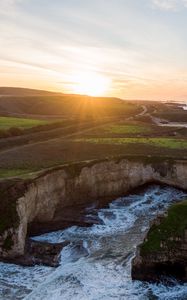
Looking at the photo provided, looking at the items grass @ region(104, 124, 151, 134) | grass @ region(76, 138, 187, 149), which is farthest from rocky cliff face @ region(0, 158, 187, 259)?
grass @ region(104, 124, 151, 134)

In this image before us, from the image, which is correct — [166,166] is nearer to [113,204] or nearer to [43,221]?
[113,204]

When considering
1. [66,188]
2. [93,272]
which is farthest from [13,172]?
[93,272]

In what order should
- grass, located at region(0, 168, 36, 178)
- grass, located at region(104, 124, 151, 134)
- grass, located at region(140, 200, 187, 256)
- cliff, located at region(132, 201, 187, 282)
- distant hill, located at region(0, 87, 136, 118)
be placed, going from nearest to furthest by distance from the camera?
cliff, located at region(132, 201, 187, 282) < grass, located at region(140, 200, 187, 256) < grass, located at region(0, 168, 36, 178) < grass, located at region(104, 124, 151, 134) < distant hill, located at region(0, 87, 136, 118)

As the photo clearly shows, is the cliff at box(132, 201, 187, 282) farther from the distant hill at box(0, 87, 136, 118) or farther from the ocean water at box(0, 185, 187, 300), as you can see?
the distant hill at box(0, 87, 136, 118)

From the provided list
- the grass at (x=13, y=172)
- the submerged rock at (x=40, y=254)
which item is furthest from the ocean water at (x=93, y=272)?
the grass at (x=13, y=172)

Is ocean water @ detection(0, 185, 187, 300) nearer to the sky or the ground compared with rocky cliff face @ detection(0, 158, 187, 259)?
nearer to the ground

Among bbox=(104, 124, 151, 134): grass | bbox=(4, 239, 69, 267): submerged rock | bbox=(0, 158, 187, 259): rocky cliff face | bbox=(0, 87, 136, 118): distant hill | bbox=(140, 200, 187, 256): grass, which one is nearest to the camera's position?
bbox=(140, 200, 187, 256): grass
